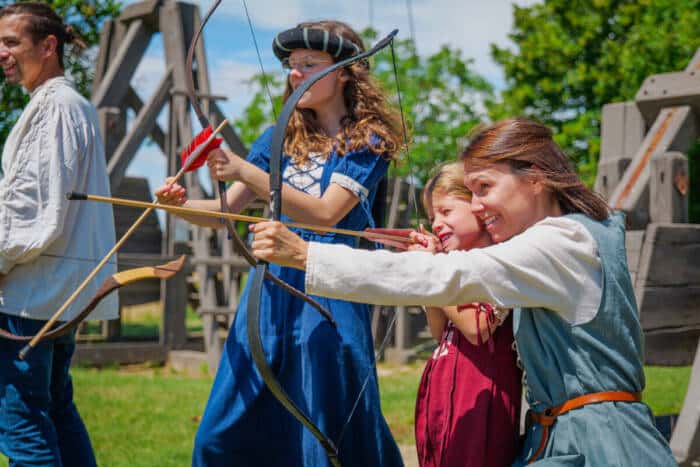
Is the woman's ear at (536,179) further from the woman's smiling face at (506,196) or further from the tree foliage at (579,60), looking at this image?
the tree foliage at (579,60)

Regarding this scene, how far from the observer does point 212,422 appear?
2.74 meters

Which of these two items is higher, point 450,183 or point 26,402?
point 450,183

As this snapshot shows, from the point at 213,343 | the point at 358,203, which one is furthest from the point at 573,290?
the point at 213,343

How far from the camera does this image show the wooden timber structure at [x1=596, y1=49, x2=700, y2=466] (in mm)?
3770

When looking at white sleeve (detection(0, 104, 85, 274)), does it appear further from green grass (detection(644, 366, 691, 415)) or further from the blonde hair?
green grass (detection(644, 366, 691, 415))

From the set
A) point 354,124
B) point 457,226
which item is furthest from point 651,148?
point 457,226

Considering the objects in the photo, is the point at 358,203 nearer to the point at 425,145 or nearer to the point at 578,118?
the point at 425,145

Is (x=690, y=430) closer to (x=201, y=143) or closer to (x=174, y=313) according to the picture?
(x=201, y=143)

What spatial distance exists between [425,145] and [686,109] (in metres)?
13.4

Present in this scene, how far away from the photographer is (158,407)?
19.6 feet

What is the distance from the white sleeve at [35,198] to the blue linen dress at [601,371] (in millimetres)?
1648

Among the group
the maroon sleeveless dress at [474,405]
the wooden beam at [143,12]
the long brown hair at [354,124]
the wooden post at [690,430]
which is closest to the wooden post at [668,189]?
the wooden post at [690,430]

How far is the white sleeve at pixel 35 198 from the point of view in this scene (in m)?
2.98

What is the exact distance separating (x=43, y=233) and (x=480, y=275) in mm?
1653
